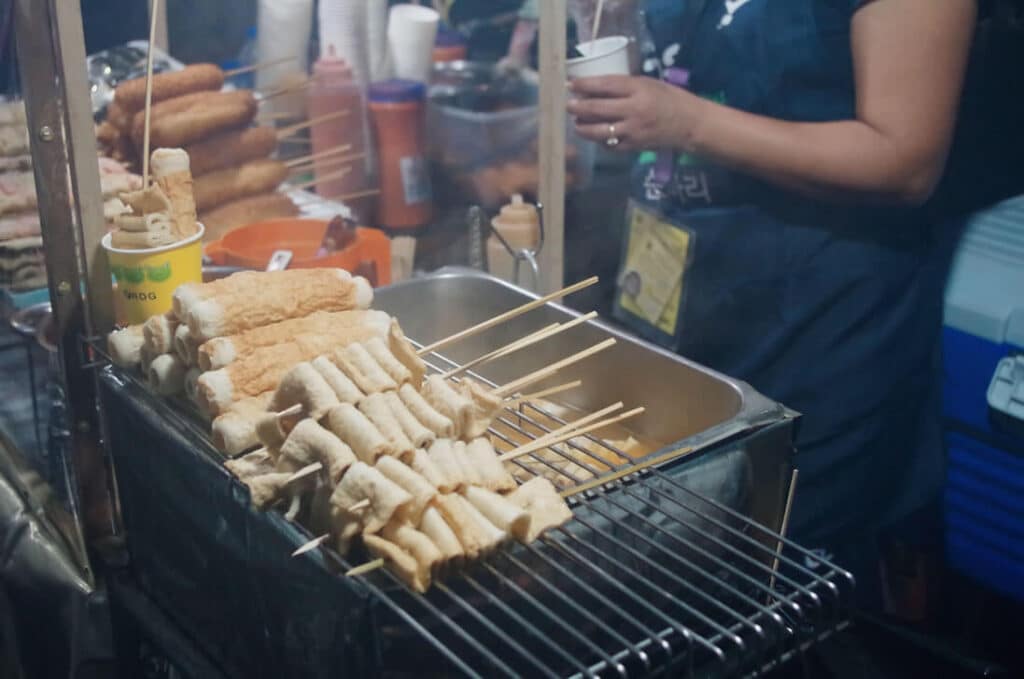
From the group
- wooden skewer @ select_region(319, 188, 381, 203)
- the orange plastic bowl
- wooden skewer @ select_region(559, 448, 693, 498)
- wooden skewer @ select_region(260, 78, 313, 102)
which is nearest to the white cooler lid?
wooden skewer @ select_region(559, 448, 693, 498)

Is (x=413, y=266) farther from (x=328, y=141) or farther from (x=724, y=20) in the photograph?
(x=724, y=20)

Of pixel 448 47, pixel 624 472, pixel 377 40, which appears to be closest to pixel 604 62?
pixel 624 472

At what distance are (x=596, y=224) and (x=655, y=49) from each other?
0.48 m

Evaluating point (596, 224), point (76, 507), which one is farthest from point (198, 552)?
point (596, 224)

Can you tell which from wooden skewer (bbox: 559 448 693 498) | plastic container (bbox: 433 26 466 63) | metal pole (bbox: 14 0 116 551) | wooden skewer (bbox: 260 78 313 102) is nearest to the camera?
wooden skewer (bbox: 559 448 693 498)

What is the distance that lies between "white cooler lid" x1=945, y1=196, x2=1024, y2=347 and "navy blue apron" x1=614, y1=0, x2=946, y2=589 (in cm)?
6

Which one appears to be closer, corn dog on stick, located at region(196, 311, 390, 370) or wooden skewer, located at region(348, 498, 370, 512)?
wooden skewer, located at region(348, 498, 370, 512)

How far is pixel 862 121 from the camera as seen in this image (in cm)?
209

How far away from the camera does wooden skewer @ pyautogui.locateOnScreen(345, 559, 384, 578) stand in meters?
1.06

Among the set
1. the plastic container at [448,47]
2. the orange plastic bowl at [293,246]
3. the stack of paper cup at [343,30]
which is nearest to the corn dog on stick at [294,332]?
the orange plastic bowl at [293,246]

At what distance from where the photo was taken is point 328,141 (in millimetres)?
2953

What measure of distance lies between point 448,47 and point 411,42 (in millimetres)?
399

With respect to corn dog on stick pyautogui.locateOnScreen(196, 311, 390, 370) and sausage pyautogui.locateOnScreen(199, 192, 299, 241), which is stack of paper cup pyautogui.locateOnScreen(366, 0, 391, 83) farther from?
corn dog on stick pyautogui.locateOnScreen(196, 311, 390, 370)

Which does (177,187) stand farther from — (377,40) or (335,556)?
(377,40)
